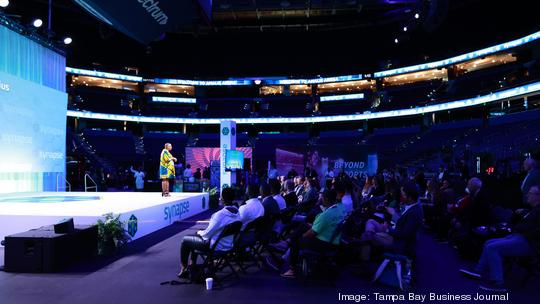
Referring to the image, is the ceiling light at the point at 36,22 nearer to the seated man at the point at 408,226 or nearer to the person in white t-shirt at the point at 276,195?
the person in white t-shirt at the point at 276,195

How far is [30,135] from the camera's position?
11.7 metres

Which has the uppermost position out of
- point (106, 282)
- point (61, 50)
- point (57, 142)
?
point (61, 50)

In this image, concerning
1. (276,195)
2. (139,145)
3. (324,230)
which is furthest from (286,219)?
(139,145)

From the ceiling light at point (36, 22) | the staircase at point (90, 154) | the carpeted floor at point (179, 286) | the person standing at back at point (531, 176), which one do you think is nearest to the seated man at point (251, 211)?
the carpeted floor at point (179, 286)

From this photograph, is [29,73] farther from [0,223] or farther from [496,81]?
[496,81]

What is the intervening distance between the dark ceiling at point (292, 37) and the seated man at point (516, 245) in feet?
59.9

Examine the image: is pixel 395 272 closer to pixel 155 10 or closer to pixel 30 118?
pixel 155 10

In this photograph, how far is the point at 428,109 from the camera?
34438 millimetres

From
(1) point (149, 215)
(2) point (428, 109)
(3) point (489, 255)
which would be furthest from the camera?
(2) point (428, 109)

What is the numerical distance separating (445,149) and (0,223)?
27.2 m

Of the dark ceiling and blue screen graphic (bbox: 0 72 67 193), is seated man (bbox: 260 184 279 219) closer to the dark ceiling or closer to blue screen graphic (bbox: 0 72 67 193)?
blue screen graphic (bbox: 0 72 67 193)

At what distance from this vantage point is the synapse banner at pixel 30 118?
1084cm

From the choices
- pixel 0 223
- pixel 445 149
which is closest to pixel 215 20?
pixel 445 149

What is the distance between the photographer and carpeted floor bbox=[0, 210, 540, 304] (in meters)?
4.58
